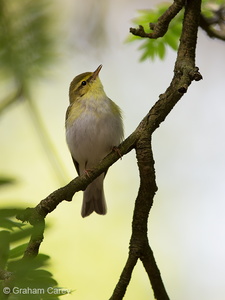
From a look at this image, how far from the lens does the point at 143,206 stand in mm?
2211

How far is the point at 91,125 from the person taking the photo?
462cm

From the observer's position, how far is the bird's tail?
5254mm

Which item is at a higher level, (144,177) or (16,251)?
(144,177)

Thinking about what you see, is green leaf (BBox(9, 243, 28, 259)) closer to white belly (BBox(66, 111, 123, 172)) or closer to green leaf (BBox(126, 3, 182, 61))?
green leaf (BBox(126, 3, 182, 61))

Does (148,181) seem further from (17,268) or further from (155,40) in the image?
(17,268)

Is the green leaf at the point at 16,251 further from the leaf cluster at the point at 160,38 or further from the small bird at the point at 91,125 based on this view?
the small bird at the point at 91,125

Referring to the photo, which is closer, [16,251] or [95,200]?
[16,251]

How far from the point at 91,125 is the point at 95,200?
116cm

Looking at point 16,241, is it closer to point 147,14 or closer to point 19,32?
point 19,32

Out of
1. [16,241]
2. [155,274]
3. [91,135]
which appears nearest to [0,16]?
[16,241]

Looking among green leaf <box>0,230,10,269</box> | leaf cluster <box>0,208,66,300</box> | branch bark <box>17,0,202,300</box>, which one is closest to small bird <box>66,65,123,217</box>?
branch bark <box>17,0,202,300</box>

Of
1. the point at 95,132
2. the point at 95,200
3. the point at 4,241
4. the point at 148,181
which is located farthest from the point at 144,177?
the point at 95,200

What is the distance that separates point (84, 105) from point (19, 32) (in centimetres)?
425

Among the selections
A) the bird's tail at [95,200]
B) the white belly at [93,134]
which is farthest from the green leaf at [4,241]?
the bird's tail at [95,200]
